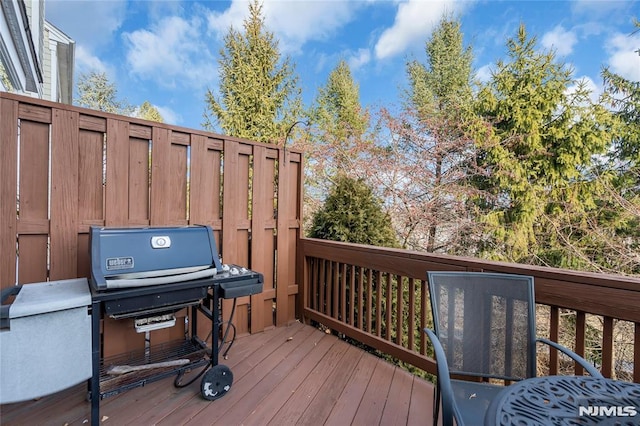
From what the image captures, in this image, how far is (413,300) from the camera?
231 cm

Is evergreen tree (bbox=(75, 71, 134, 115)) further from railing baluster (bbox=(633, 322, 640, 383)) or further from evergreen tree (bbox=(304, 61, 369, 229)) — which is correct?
railing baluster (bbox=(633, 322, 640, 383))

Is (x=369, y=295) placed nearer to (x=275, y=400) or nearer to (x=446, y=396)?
(x=275, y=400)

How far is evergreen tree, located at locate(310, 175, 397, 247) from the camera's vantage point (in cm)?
328

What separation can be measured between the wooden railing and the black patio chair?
0.93 ft

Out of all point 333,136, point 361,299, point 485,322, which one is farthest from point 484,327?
point 333,136

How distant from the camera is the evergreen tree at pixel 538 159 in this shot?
605 centimetres

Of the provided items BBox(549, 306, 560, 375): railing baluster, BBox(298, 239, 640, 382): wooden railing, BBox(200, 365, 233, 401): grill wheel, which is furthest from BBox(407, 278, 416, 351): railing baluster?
BBox(200, 365, 233, 401): grill wheel

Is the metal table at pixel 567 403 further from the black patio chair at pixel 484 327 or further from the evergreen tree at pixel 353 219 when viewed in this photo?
the evergreen tree at pixel 353 219

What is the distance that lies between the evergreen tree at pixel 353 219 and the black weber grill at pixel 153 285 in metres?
1.42

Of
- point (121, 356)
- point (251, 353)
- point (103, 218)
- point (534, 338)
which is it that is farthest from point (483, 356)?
point (103, 218)

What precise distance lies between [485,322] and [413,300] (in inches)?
30.9

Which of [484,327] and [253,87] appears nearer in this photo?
[484,327]

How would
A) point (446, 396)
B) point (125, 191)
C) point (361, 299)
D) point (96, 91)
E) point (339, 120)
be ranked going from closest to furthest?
1. point (446, 396)
2. point (125, 191)
3. point (361, 299)
4. point (339, 120)
5. point (96, 91)

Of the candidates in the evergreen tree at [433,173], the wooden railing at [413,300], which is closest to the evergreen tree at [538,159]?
the evergreen tree at [433,173]
